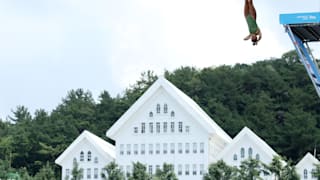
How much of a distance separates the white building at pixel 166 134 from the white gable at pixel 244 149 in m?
1.80

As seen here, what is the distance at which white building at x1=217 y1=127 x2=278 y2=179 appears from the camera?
3068 inches

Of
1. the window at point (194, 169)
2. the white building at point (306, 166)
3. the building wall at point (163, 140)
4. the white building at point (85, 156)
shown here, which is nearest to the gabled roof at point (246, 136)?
the building wall at point (163, 140)

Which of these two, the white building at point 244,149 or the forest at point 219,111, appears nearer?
the white building at point 244,149

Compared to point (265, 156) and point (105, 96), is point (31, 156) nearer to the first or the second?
point (105, 96)

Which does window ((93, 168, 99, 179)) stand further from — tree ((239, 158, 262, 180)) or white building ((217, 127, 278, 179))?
tree ((239, 158, 262, 180))

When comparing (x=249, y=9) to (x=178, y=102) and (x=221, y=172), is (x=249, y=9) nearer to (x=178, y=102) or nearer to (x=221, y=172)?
(x=221, y=172)

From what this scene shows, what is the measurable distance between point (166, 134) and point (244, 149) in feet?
21.8

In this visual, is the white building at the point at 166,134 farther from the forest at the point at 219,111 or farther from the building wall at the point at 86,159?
the forest at the point at 219,111

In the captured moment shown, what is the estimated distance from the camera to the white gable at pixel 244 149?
77.9 meters

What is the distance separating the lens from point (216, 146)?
82.7 metres

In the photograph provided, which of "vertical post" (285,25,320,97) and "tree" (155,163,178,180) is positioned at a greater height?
"vertical post" (285,25,320,97)

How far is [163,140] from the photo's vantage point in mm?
81812

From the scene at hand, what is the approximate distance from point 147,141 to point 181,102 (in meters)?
4.75

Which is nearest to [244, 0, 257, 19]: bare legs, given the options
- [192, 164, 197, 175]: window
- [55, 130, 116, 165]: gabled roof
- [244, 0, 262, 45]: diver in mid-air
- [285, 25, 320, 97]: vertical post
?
[244, 0, 262, 45]: diver in mid-air
